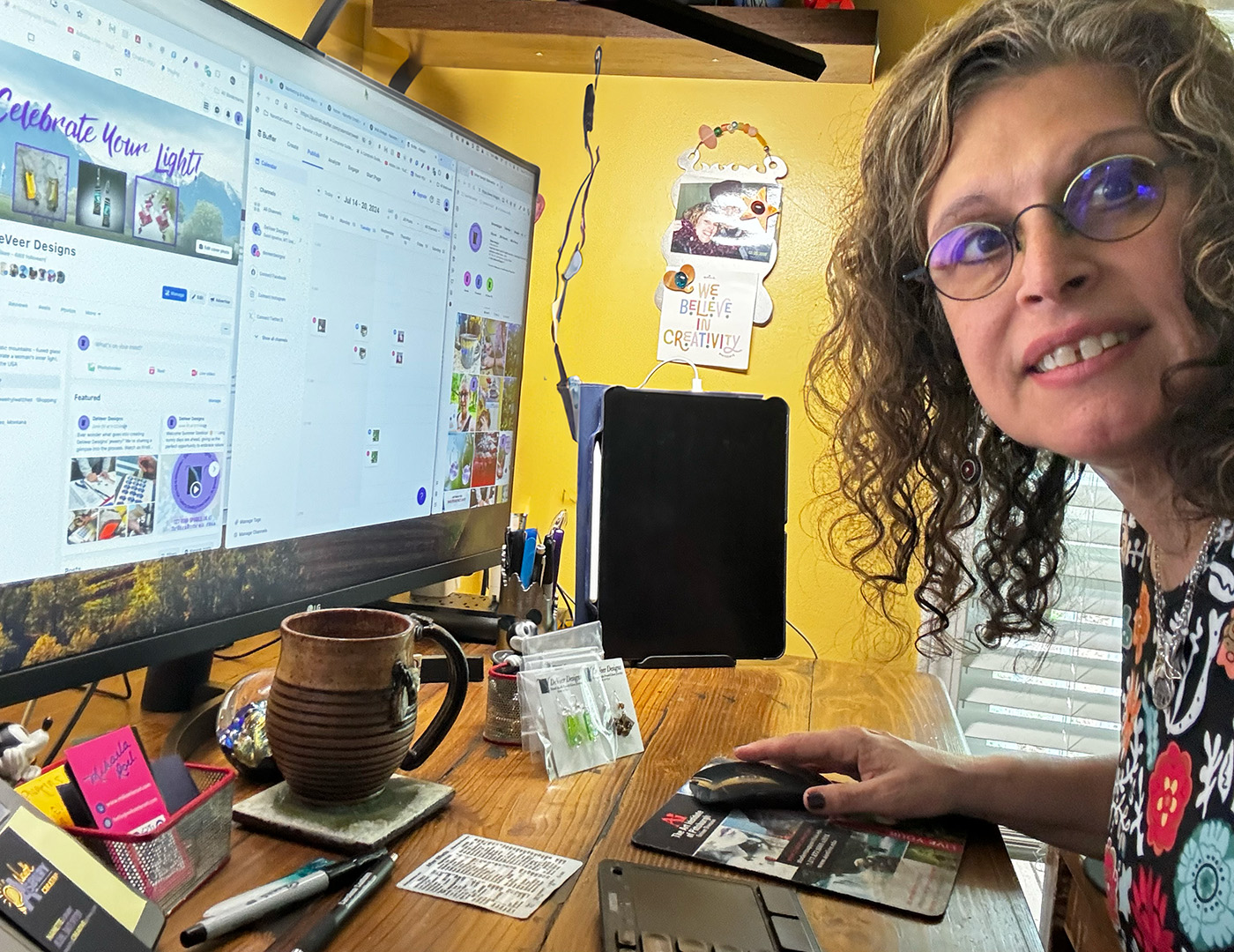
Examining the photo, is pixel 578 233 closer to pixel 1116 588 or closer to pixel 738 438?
pixel 738 438

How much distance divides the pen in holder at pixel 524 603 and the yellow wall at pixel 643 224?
2.24 ft

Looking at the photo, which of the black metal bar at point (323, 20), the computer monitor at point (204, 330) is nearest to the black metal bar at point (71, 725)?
the computer monitor at point (204, 330)

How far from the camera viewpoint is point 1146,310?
660mm

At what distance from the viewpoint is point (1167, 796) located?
70 cm

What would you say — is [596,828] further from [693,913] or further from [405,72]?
[405,72]

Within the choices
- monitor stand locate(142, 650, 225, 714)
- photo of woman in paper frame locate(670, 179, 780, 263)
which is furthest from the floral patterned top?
photo of woman in paper frame locate(670, 179, 780, 263)

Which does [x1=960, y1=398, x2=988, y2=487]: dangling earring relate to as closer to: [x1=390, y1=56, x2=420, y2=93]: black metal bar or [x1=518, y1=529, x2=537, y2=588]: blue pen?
[x1=518, y1=529, x2=537, y2=588]: blue pen

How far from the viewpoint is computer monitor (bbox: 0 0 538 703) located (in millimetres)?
631

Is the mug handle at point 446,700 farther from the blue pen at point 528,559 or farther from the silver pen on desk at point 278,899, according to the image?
the blue pen at point 528,559

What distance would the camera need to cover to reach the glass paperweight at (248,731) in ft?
2.44

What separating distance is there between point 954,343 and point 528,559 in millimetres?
587

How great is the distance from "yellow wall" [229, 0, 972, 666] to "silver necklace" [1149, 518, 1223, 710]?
1.14m

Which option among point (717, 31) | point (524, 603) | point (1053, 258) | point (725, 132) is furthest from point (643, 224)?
point (1053, 258)

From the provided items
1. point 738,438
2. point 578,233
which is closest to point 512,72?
point 578,233
